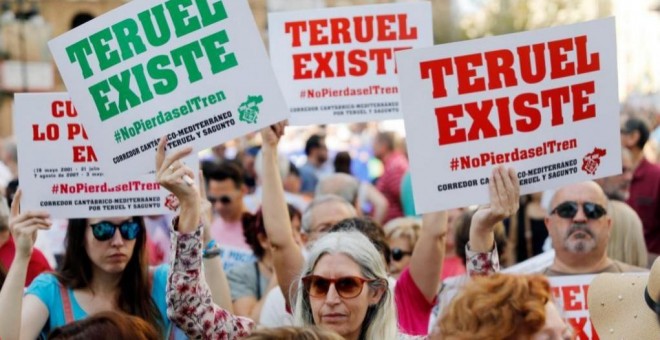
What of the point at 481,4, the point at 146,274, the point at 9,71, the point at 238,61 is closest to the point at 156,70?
the point at 238,61

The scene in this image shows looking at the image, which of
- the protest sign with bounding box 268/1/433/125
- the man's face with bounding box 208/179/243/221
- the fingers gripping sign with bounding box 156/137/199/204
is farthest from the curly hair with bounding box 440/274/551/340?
the man's face with bounding box 208/179/243/221

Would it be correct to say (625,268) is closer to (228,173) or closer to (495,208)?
(495,208)

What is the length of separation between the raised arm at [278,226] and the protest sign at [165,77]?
2.44 feet

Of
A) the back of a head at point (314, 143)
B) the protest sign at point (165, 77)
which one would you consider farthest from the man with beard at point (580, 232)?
the back of a head at point (314, 143)

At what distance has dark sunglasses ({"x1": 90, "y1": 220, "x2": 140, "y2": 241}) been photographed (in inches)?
252

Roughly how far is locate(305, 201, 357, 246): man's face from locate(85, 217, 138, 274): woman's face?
1.50 meters

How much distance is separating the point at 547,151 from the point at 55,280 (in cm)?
212

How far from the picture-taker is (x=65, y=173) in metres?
6.61

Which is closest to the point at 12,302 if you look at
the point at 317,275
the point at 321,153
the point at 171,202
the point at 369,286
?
the point at 171,202

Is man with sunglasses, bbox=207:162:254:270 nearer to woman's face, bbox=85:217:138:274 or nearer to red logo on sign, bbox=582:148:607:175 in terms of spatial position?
woman's face, bbox=85:217:138:274

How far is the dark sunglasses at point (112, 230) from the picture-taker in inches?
252

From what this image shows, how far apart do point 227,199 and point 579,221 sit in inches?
144

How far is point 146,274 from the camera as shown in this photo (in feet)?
20.7

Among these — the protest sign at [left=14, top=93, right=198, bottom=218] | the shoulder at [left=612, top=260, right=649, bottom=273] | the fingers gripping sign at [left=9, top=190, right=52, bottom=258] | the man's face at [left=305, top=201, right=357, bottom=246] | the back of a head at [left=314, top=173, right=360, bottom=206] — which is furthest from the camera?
the back of a head at [left=314, top=173, right=360, bottom=206]
